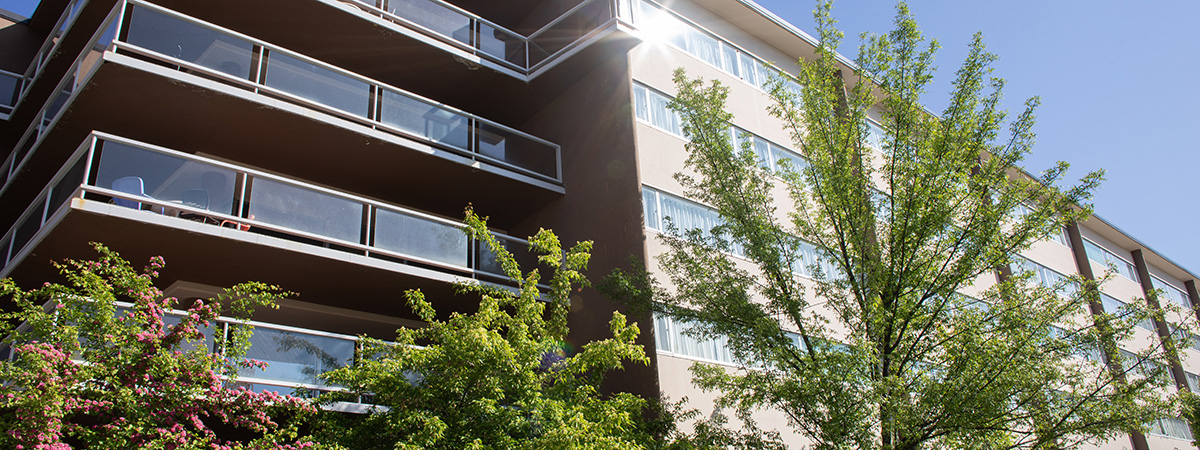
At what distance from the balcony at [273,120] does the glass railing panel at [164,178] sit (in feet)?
5.65

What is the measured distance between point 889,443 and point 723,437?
224 centimetres

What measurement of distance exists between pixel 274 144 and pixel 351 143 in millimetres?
1377

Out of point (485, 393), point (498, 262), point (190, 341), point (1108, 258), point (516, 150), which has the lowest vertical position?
point (485, 393)

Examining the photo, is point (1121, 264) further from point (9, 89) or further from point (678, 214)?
point (9, 89)

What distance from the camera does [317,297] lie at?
1494 centimetres

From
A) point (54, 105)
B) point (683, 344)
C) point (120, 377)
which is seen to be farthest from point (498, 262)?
point (54, 105)

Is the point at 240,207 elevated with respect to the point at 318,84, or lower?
lower

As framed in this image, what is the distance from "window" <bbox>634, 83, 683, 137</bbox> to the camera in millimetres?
17266

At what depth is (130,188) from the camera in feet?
38.9

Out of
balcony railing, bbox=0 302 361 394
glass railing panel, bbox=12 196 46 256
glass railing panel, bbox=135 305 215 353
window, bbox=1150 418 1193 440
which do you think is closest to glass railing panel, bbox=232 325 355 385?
balcony railing, bbox=0 302 361 394

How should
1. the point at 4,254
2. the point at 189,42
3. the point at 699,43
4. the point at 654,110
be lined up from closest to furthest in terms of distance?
the point at 189,42 → the point at 4,254 → the point at 654,110 → the point at 699,43

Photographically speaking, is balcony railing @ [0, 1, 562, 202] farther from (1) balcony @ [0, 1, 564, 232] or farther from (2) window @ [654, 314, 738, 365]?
(2) window @ [654, 314, 738, 365]

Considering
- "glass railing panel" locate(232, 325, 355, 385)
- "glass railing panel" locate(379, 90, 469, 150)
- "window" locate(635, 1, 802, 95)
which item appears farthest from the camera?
"window" locate(635, 1, 802, 95)

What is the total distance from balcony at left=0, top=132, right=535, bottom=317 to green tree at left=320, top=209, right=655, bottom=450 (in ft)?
9.51
